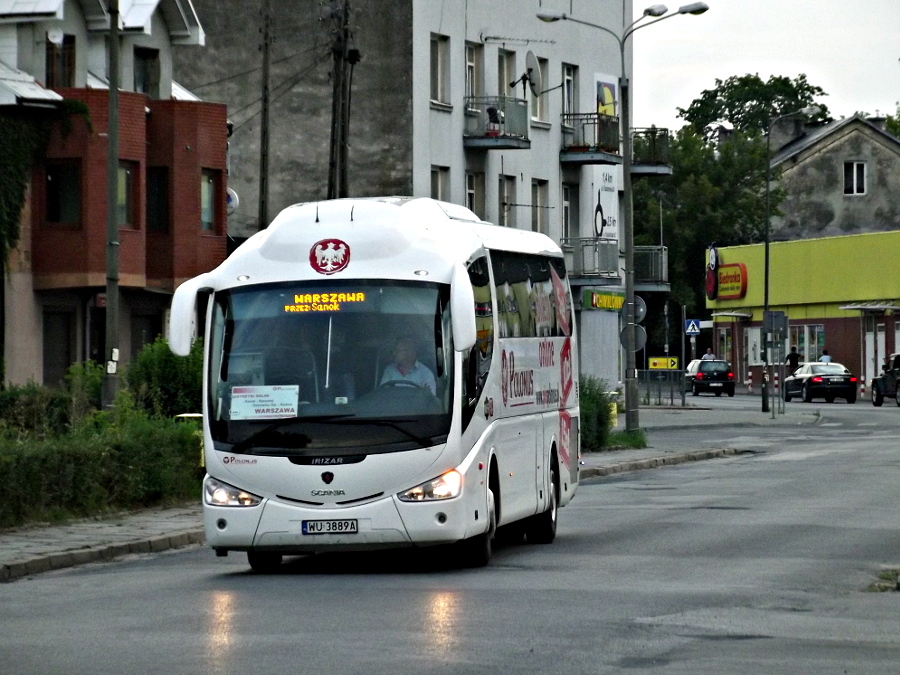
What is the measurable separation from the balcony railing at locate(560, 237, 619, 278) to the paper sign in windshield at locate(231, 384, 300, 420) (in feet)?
135

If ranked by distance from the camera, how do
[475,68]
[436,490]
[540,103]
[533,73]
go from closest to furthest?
[436,490] → [475,68] → [533,73] → [540,103]

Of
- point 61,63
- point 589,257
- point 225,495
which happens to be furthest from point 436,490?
point 589,257

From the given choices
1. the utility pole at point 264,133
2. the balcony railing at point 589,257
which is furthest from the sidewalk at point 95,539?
the balcony railing at point 589,257

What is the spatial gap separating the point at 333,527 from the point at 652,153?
149ft

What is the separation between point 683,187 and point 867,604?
92192mm

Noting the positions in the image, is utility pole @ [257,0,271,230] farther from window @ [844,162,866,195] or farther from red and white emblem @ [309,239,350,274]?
window @ [844,162,866,195]

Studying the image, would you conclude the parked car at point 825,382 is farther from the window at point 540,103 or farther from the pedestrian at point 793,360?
the window at point 540,103

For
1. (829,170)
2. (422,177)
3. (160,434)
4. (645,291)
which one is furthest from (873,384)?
(160,434)

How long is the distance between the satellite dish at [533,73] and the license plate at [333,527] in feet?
127

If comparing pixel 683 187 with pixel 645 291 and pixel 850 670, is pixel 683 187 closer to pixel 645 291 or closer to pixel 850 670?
pixel 645 291

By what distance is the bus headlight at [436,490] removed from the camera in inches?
567

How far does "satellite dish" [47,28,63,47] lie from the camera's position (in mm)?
40906

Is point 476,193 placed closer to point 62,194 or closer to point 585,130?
point 585,130

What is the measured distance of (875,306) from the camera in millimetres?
76625
